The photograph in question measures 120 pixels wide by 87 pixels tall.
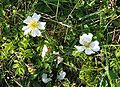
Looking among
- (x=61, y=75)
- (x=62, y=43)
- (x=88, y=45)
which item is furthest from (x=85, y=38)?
(x=61, y=75)

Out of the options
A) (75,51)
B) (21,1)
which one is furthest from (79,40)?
(21,1)

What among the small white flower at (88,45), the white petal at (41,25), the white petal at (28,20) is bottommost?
the small white flower at (88,45)

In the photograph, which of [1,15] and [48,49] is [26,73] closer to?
[48,49]

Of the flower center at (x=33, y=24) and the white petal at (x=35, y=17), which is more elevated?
the white petal at (x=35, y=17)

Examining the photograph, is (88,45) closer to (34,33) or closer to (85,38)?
(85,38)

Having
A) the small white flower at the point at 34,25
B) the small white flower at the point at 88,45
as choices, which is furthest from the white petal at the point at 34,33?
the small white flower at the point at 88,45

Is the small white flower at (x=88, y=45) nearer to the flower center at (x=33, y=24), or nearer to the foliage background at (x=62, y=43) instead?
the foliage background at (x=62, y=43)

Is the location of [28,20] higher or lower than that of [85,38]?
higher

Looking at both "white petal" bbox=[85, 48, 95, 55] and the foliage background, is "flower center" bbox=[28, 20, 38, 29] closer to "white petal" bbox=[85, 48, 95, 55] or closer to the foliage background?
the foliage background
